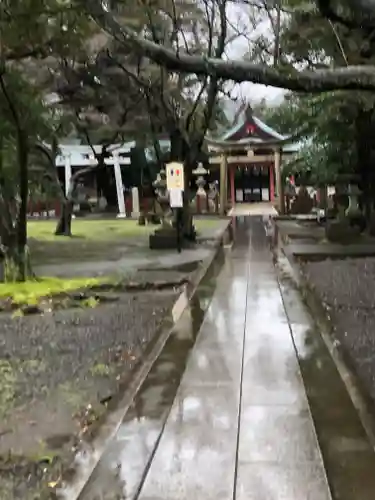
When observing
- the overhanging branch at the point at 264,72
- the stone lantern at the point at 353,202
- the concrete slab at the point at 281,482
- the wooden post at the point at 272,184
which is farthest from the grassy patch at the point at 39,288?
the wooden post at the point at 272,184

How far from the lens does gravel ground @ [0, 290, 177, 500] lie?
486 cm

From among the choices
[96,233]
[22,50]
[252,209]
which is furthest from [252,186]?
[22,50]

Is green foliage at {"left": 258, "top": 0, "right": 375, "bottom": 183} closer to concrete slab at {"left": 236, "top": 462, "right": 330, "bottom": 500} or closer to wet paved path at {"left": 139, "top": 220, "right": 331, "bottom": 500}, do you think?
wet paved path at {"left": 139, "top": 220, "right": 331, "bottom": 500}

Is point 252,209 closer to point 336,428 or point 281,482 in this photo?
point 336,428

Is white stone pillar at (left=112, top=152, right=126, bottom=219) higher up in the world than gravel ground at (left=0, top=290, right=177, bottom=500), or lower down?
higher up

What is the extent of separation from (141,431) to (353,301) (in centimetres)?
591

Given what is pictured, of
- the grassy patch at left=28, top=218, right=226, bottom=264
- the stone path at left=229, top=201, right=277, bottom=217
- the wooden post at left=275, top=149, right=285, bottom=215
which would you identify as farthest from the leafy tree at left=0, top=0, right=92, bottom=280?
the stone path at left=229, top=201, right=277, bottom=217

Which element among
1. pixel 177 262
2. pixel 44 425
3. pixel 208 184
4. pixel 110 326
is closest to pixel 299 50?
pixel 177 262

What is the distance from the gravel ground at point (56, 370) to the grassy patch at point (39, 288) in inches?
43.9

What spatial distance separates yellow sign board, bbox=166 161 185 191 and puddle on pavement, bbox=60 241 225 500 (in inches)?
417

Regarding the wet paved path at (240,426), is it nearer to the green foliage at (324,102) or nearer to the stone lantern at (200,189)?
the green foliage at (324,102)

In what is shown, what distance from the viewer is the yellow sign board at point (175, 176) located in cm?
1884

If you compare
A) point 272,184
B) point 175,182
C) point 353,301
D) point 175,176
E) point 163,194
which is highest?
point 175,176

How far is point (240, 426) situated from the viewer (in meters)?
5.09
